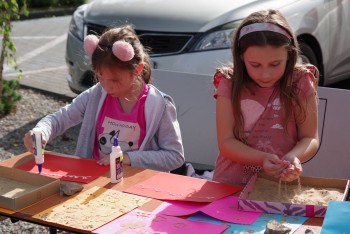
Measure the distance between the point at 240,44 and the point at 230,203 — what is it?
27.9 inches

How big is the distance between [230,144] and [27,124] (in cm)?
382

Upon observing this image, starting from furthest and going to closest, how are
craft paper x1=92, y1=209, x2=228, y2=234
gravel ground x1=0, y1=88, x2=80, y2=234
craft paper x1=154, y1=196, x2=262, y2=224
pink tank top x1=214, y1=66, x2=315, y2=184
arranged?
gravel ground x1=0, y1=88, x2=80, y2=234, pink tank top x1=214, y1=66, x2=315, y2=184, craft paper x1=154, y1=196, x2=262, y2=224, craft paper x1=92, y1=209, x2=228, y2=234

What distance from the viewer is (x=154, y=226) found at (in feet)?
8.24

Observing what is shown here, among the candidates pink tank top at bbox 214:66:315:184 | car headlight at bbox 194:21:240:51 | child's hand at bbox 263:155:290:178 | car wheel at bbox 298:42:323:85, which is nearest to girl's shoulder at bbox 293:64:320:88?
pink tank top at bbox 214:66:315:184

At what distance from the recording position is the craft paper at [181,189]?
2787 millimetres

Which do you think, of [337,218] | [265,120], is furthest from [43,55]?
[337,218]

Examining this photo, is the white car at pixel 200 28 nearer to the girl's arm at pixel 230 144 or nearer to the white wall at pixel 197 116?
the white wall at pixel 197 116

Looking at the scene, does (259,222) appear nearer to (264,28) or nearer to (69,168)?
(264,28)

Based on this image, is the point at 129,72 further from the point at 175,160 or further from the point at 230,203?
the point at 230,203

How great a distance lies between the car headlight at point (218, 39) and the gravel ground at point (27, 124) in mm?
1429

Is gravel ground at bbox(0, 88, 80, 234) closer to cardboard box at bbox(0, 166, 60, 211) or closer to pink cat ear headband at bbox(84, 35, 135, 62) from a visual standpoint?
cardboard box at bbox(0, 166, 60, 211)

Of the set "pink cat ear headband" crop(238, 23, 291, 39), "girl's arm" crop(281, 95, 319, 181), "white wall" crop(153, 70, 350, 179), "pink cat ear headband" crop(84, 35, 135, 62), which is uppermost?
"pink cat ear headband" crop(238, 23, 291, 39)

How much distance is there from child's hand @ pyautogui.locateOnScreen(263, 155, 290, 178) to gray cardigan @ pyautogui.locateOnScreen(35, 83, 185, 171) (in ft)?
2.40

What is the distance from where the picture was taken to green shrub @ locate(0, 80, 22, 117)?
22.1ft
